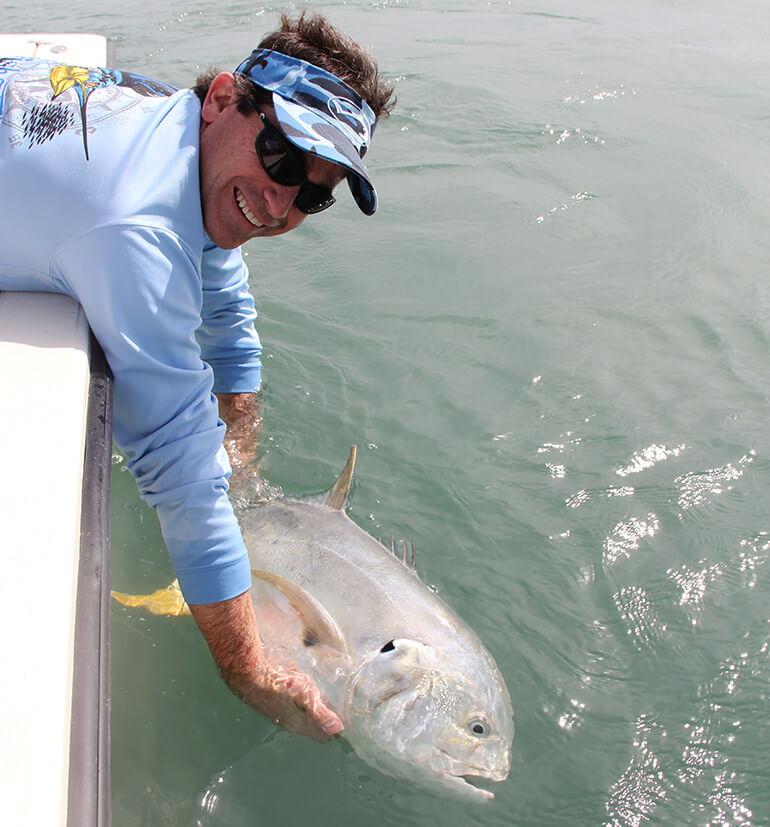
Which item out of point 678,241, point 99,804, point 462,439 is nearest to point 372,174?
point 678,241

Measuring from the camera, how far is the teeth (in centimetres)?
227

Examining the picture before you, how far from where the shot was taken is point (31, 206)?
6.41ft

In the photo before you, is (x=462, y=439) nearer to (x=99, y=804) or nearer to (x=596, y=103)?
(x=99, y=804)

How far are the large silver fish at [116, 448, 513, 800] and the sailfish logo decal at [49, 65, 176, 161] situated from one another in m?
1.40

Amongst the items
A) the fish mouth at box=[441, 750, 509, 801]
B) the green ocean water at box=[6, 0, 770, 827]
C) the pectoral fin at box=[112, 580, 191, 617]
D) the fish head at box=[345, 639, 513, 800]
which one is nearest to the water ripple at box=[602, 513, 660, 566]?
the green ocean water at box=[6, 0, 770, 827]

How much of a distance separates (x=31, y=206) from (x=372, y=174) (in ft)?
16.7

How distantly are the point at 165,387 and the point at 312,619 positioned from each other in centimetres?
91

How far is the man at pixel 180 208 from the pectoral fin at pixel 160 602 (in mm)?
478

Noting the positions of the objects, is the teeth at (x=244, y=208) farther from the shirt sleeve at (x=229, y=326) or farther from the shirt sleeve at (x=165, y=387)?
the shirt sleeve at (x=229, y=326)

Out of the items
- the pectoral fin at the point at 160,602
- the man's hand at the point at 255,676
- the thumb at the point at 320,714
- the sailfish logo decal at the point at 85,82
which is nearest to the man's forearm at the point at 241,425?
the pectoral fin at the point at 160,602

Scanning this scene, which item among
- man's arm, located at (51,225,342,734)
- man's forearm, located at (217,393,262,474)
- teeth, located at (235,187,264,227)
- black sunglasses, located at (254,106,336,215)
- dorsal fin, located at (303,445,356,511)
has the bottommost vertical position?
man's forearm, located at (217,393,262,474)

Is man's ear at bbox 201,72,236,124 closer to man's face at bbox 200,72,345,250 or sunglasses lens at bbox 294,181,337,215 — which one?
man's face at bbox 200,72,345,250

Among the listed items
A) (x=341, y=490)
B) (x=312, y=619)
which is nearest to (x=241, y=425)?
(x=341, y=490)

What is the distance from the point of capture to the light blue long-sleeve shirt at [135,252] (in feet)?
6.41
